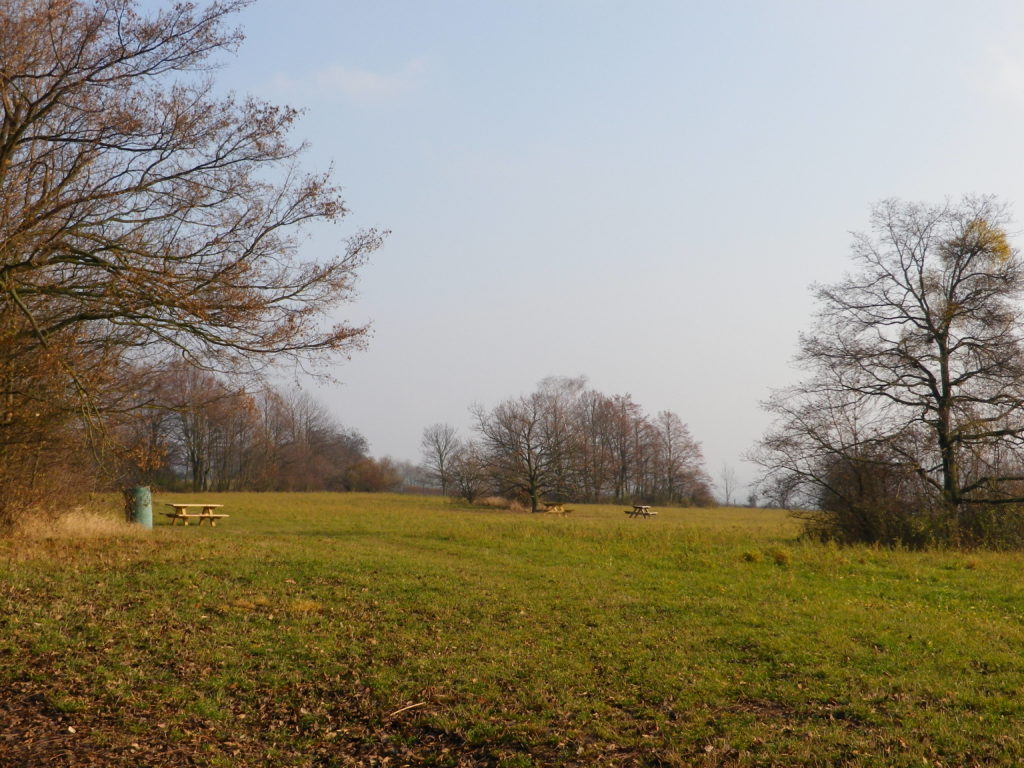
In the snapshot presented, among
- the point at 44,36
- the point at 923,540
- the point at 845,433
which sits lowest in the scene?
the point at 923,540

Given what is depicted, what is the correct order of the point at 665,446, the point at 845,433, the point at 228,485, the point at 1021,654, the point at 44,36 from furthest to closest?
the point at 665,446, the point at 228,485, the point at 845,433, the point at 44,36, the point at 1021,654

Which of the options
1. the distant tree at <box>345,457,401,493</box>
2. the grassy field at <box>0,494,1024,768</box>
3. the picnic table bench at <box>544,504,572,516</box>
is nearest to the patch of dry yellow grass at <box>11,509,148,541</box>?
the grassy field at <box>0,494,1024,768</box>

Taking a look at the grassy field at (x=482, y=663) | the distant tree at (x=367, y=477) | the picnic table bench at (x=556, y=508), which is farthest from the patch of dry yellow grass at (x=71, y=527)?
the distant tree at (x=367, y=477)

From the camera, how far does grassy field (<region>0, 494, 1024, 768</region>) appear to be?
550 cm

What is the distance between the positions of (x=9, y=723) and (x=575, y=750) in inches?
174

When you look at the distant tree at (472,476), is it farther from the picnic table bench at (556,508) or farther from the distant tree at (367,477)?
the distant tree at (367,477)

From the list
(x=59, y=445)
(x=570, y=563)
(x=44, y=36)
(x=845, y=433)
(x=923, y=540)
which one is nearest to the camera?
(x=44, y=36)

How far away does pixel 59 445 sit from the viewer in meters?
14.0

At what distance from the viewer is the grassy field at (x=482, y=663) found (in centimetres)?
550

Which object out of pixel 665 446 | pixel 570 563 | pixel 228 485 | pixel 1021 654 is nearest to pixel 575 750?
pixel 1021 654

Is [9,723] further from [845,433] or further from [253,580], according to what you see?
[845,433]

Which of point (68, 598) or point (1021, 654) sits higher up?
point (68, 598)

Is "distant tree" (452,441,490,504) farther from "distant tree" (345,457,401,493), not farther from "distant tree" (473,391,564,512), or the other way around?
"distant tree" (345,457,401,493)

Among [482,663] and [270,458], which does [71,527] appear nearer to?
[482,663]
